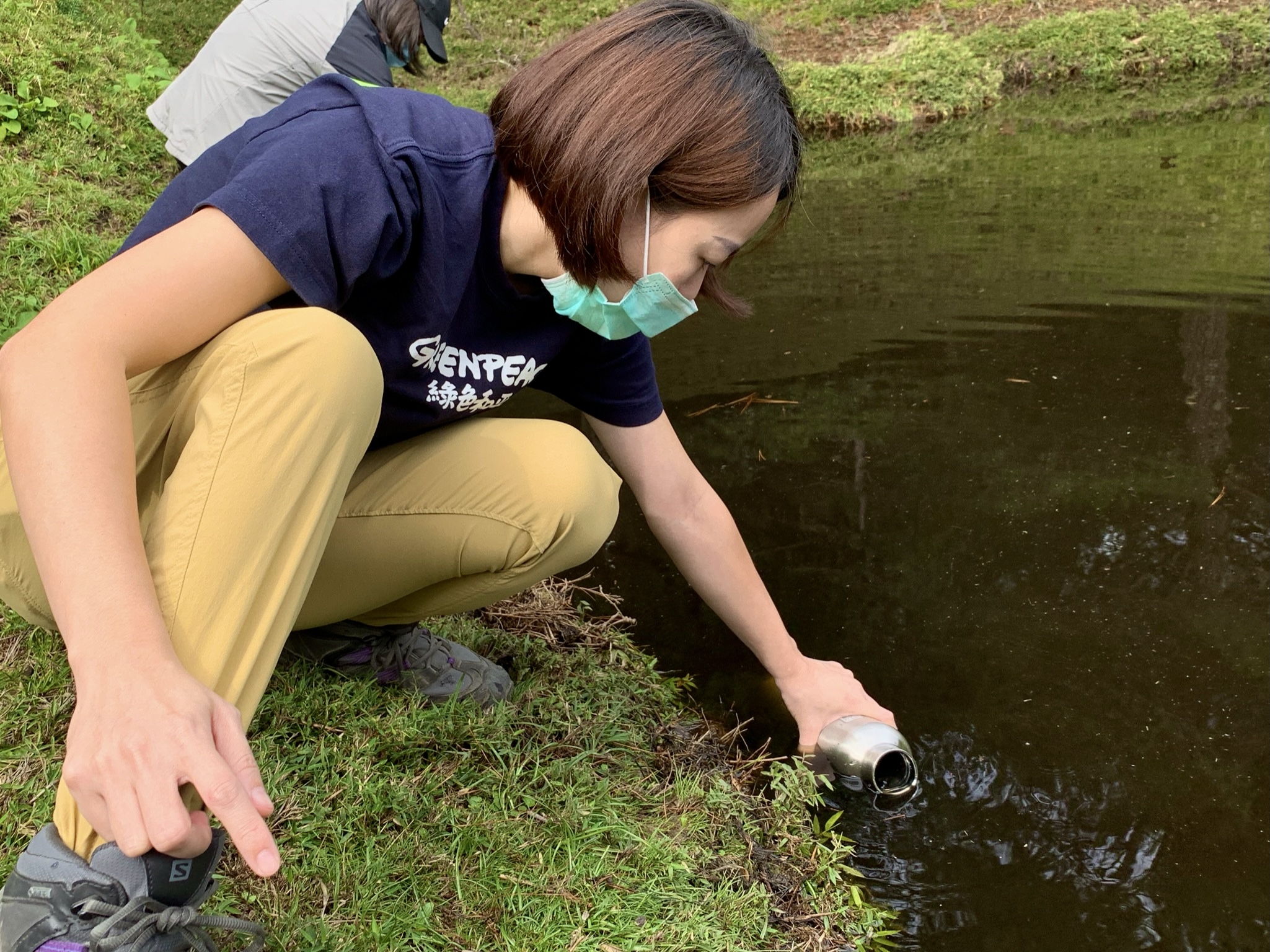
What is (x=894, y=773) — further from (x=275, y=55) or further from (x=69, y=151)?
(x=69, y=151)

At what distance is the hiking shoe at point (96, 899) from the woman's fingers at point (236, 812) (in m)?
0.18

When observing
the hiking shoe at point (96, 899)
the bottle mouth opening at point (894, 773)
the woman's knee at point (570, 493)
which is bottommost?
the bottle mouth opening at point (894, 773)

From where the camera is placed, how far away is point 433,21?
12.2 feet

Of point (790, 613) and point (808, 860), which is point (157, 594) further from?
point (790, 613)

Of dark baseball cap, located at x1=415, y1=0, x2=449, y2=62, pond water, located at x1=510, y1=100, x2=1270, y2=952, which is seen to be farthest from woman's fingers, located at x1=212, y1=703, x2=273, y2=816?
dark baseball cap, located at x1=415, y1=0, x2=449, y2=62

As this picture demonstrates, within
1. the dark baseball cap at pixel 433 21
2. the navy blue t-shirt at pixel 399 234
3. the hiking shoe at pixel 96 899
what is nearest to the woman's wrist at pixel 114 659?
the hiking shoe at pixel 96 899

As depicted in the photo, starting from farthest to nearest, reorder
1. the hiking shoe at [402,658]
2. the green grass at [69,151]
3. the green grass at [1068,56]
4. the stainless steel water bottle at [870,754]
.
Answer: the green grass at [1068,56] → the green grass at [69,151] → the hiking shoe at [402,658] → the stainless steel water bottle at [870,754]

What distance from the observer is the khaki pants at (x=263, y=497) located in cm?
102

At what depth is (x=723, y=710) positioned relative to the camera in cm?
214

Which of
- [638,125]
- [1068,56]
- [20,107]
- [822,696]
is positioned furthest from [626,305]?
[1068,56]

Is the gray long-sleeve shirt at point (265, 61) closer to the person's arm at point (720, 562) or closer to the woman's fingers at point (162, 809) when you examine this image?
the person's arm at point (720, 562)

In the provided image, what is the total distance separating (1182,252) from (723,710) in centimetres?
395

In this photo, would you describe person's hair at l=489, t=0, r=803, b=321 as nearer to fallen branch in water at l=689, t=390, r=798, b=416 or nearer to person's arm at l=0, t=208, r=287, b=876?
person's arm at l=0, t=208, r=287, b=876

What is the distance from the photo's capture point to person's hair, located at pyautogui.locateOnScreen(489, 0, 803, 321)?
129cm
